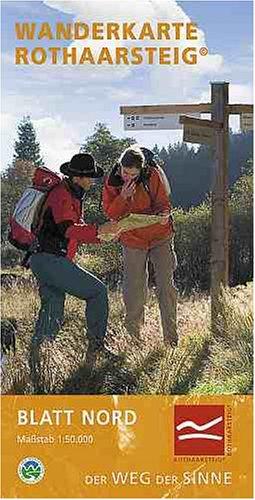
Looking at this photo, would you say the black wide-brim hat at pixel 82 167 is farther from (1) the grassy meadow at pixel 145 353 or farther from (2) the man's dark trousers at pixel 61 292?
(1) the grassy meadow at pixel 145 353

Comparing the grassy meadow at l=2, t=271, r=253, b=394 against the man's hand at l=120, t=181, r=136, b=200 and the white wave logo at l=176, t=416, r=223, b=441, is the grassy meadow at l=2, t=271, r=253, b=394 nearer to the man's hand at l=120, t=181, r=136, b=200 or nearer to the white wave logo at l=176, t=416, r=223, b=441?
the white wave logo at l=176, t=416, r=223, b=441

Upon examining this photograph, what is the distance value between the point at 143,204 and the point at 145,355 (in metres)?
0.65

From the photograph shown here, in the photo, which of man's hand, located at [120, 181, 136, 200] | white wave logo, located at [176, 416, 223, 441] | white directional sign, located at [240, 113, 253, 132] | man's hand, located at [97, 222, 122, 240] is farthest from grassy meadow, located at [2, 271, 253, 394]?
white directional sign, located at [240, 113, 253, 132]

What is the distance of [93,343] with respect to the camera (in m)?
5.15

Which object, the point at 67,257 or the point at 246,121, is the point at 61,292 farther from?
the point at 246,121

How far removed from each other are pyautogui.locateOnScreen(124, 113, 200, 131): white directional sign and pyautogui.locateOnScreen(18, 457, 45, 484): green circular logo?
1384mm

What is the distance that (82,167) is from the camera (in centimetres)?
496

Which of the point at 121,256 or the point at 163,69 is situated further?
the point at 121,256

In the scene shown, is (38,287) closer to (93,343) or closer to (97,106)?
(93,343)

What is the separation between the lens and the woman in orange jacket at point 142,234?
16.5 ft

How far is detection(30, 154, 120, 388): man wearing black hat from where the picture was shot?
4980 millimetres

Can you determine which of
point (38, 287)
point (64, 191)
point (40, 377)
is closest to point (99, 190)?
point (64, 191)

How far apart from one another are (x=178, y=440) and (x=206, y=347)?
22.0 inches

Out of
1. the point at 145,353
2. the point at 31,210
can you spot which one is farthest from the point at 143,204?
the point at 145,353
